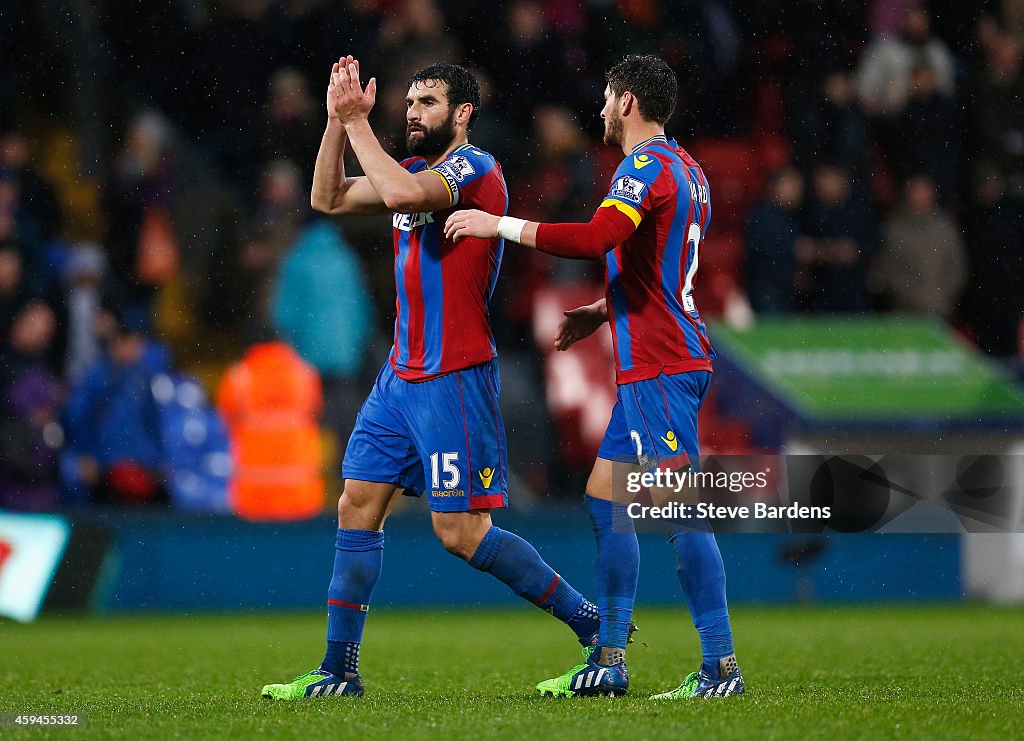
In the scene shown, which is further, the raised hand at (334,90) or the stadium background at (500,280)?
the stadium background at (500,280)

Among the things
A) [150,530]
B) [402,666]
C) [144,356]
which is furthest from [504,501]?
[144,356]

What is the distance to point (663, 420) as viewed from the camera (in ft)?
16.1

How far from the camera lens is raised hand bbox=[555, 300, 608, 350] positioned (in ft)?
17.5

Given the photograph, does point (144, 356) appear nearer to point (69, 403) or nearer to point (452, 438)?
point (69, 403)

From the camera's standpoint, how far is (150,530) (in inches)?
361

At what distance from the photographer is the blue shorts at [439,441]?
5086 mm

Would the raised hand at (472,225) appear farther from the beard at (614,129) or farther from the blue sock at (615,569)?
the blue sock at (615,569)

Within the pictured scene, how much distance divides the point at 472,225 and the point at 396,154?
6934 millimetres

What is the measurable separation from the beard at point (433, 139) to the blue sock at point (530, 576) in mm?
1377

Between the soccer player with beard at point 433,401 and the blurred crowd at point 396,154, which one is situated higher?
the blurred crowd at point 396,154

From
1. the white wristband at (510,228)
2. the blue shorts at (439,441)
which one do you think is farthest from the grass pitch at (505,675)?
the white wristband at (510,228)

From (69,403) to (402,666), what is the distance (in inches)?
165

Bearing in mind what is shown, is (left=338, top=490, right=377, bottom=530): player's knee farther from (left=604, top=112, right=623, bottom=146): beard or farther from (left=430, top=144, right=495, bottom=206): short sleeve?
(left=604, top=112, right=623, bottom=146): beard

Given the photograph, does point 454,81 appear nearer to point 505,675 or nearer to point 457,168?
point 457,168
